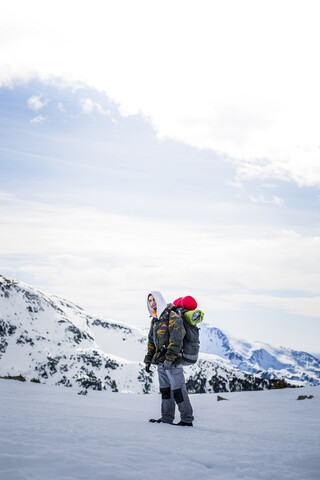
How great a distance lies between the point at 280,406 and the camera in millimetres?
10133

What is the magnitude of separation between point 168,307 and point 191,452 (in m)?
4.00

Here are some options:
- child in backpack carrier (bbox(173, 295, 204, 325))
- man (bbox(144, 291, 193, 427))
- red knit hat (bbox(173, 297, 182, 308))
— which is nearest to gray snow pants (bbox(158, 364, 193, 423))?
man (bbox(144, 291, 193, 427))

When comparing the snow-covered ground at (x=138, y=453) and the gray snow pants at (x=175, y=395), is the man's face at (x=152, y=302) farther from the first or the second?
the snow-covered ground at (x=138, y=453)

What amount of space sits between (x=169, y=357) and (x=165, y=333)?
1.55 ft

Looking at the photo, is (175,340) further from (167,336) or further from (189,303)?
(189,303)

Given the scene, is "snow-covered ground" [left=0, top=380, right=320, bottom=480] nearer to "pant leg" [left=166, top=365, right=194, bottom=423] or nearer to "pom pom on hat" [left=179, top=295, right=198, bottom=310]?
"pant leg" [left=166, top=365, right=194, bottom=423]

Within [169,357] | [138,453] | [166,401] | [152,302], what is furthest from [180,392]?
[138,453]

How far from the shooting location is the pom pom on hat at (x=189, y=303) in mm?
7969

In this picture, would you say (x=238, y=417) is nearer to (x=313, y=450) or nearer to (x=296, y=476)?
(x=313, y=450)

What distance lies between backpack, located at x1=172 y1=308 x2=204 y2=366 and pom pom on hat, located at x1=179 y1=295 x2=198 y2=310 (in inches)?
5.9

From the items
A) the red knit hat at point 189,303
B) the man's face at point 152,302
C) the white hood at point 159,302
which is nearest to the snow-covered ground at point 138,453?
→ the red knit hat at point 189,303

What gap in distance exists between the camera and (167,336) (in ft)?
25.0

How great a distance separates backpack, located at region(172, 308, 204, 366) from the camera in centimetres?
764

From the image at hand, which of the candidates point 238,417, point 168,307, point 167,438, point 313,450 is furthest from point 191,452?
point 238,417
